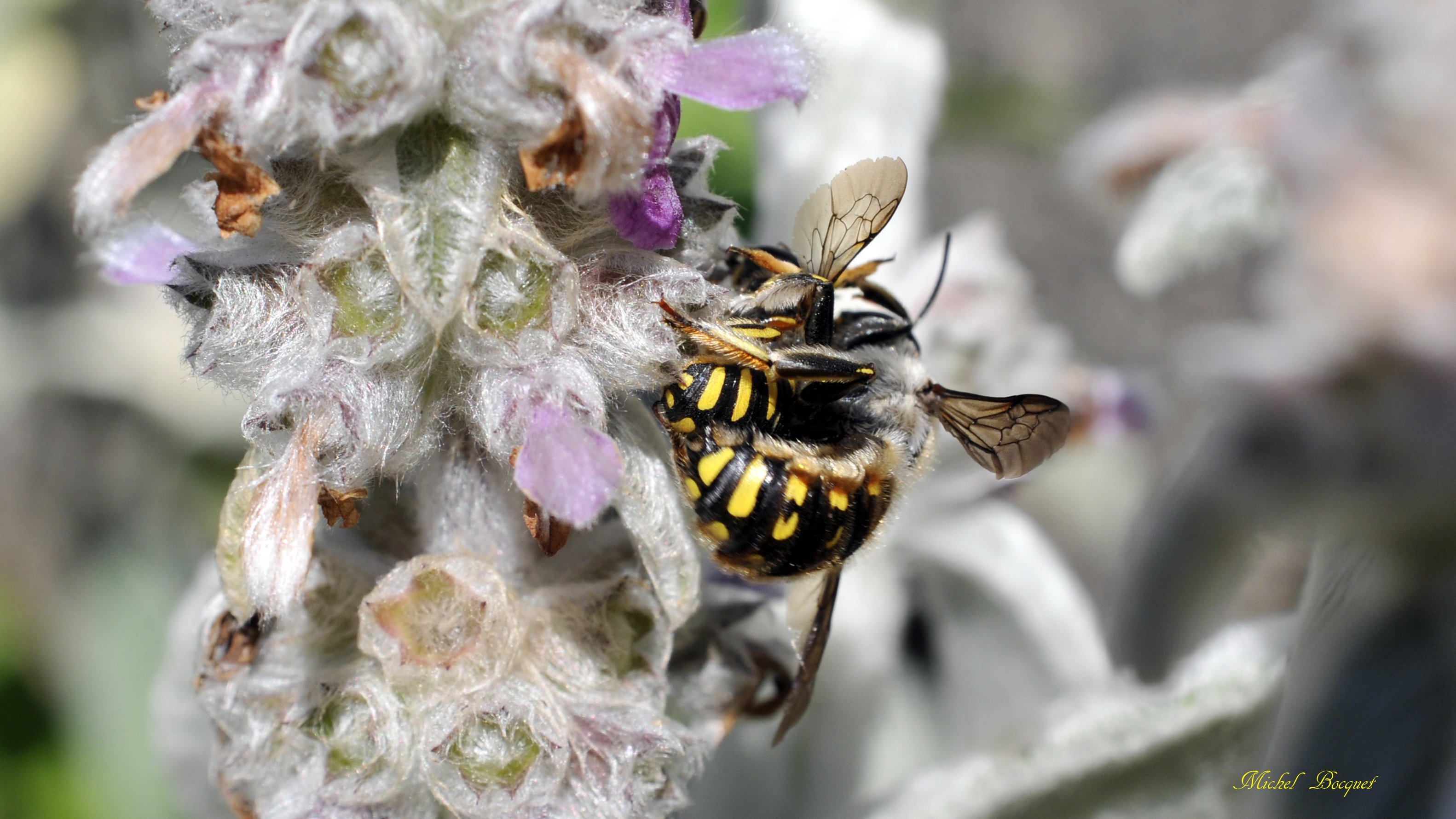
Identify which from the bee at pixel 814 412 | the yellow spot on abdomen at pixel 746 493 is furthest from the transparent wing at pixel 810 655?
the yellow spot on abdomen at pixel 746 493

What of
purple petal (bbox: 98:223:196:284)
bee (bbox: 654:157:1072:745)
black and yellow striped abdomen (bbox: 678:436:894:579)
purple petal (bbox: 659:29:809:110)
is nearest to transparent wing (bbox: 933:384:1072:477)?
bee (bbox: 654:157:1072:745)

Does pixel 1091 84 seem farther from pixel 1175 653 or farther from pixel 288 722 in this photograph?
pixel 288 722

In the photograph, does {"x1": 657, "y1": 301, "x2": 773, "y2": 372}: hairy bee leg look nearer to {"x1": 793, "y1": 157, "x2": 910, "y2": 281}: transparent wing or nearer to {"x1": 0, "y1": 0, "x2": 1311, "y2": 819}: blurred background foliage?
{"x1": 793, "y1": 157, "x2": 910, "y2": 281}: transparent wing

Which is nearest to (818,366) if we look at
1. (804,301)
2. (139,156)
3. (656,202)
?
(804,301)

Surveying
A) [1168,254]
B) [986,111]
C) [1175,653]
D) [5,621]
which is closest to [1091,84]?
[986,111]

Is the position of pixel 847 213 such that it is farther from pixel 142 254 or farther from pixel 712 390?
pixel 142 254

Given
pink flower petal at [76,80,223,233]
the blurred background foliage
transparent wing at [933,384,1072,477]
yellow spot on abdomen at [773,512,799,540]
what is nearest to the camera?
pink flower petal at [76,80,223,233]
